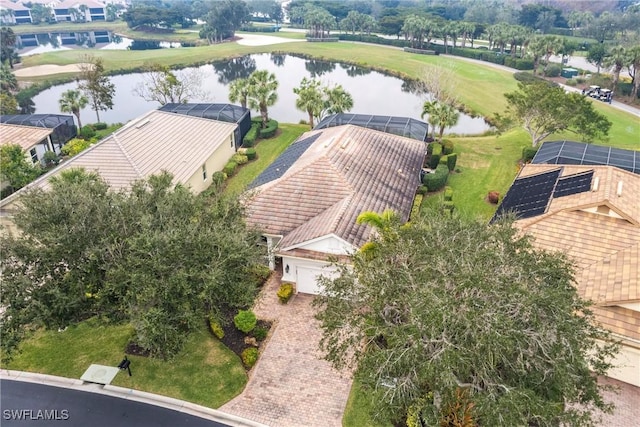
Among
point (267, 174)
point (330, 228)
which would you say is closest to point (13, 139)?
point (267, 174)

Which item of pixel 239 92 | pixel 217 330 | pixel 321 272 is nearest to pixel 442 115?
pixel 239 92

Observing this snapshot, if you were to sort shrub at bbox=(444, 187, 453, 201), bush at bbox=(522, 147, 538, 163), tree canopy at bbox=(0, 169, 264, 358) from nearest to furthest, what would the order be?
1. tree canopy at bbox=(0, 169, 264, 358)
2. shrub at bbox=(444, 187, 453, 201)
3. bush at bbox=(522, 147, 538, 163)

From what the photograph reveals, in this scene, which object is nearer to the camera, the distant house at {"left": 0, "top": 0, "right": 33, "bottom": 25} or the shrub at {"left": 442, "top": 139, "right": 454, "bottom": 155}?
the shrub at {"left": 442, "top": 139, "right": 454, "bottom": 155}

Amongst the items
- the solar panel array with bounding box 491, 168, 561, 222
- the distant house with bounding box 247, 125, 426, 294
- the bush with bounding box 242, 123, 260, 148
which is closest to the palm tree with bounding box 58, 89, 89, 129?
the bush with bounding box 242, 123, 260, 148

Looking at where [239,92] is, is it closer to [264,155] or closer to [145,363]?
[264,155]

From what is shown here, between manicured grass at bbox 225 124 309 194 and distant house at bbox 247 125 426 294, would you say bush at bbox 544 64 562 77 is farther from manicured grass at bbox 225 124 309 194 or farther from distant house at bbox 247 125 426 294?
distant house at bbox 247 125 426 294

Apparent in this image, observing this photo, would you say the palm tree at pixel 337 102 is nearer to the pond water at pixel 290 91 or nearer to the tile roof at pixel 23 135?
the pond water at pixel 290 91

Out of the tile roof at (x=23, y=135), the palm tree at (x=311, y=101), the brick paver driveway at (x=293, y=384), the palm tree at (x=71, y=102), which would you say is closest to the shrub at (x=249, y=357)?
the brick paver driveway at (x=293, y=384)
